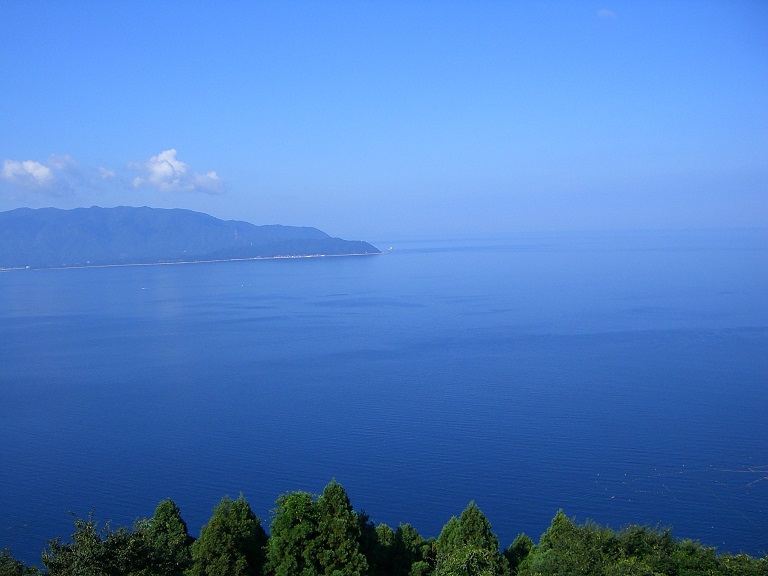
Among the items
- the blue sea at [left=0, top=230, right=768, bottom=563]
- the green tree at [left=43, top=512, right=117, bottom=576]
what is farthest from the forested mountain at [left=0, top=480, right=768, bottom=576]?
the blue sea at [left=0, top=230, right=768, bottom=563]

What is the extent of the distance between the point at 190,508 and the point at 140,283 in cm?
4758

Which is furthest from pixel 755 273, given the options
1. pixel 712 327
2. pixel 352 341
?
pixel 352 341

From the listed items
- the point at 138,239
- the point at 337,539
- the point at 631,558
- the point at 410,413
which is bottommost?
the point at 410,413

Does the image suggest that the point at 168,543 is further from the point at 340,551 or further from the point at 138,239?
the point at 138,239

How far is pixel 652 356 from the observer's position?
21.2 meters

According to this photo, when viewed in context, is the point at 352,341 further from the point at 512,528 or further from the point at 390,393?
the point at 512,528

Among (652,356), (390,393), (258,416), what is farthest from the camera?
(652,356)

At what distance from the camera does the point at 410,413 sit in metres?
15.9


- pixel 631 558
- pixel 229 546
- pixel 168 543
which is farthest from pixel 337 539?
pixel 631 558

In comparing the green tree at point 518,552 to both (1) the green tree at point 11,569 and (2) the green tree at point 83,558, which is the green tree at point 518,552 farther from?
(1) the green tree at point 11,569

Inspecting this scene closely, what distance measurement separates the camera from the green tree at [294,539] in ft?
20.1

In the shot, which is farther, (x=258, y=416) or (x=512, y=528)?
(x=258, y=416)

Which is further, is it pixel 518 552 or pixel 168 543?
pixel 518 552

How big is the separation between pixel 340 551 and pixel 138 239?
361ft
